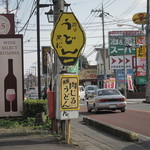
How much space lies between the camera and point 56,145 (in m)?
8.38

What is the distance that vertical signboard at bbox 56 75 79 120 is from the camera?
8477 millimetres

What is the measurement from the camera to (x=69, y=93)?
8.55 m

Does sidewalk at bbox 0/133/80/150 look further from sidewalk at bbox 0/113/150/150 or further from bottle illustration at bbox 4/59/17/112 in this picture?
bottle illustration at bbox 4/59/17/112

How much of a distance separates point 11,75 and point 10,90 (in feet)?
2.08

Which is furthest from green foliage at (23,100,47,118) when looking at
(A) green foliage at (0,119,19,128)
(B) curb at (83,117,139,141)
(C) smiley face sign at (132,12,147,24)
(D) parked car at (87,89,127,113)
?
(C) smiley face sign at (132,12,147,24)

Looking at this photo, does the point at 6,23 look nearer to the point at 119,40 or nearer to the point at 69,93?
the point at 69,93

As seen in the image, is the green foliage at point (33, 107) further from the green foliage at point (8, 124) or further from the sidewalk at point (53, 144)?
the sidewalk at point (53, 144)

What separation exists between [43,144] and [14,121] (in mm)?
5162

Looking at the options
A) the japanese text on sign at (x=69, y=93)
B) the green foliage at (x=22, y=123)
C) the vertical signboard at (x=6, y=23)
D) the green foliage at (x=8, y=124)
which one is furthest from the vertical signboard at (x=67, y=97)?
the vertical signboard at (x=6, y=23)

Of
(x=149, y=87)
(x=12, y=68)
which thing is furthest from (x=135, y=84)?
(x=12, y=68)

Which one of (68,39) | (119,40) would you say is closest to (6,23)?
(68,39)

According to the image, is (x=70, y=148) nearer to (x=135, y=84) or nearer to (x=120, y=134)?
(x=120, y=134)

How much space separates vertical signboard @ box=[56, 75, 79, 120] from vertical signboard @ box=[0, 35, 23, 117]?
5860 millimetres

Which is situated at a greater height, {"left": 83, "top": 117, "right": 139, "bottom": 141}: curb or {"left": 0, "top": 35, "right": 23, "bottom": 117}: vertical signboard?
{"left": 0, "top": 35, "right": 23, "bottom": 117}: vertical signboard
